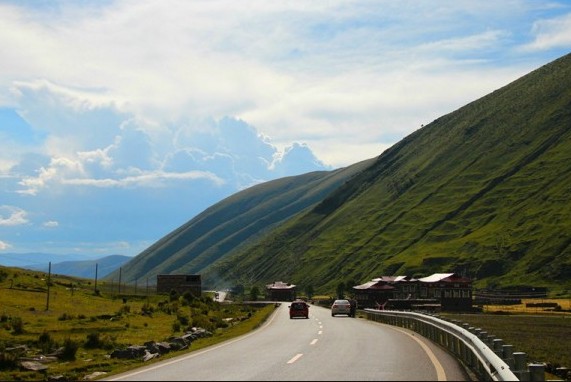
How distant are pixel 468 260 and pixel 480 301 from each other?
163ft

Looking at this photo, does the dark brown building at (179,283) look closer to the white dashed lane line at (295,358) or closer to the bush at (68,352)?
the bush at (68,352)

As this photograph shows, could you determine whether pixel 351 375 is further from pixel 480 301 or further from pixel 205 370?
pixel 480 301

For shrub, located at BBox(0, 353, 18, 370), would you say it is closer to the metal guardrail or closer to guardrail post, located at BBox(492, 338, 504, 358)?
the metal guardrail

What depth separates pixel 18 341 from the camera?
32.8 meters

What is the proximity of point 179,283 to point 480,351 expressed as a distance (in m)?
150

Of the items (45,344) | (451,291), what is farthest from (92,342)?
(451,291)

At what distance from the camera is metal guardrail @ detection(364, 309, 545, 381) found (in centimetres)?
1339

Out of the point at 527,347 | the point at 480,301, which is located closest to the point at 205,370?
the point at 527,347

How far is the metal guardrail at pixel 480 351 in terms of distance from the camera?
1339cm

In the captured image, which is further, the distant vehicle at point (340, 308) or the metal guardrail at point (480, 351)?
the distant vehicle at point (340, 308)

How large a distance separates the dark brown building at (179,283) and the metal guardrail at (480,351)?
125138 mm

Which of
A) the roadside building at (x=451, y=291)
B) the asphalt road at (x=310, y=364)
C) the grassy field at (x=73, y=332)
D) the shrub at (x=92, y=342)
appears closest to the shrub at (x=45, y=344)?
the grassy field at (x=73, y=332)

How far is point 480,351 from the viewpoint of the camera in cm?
1739

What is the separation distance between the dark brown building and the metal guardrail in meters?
125
